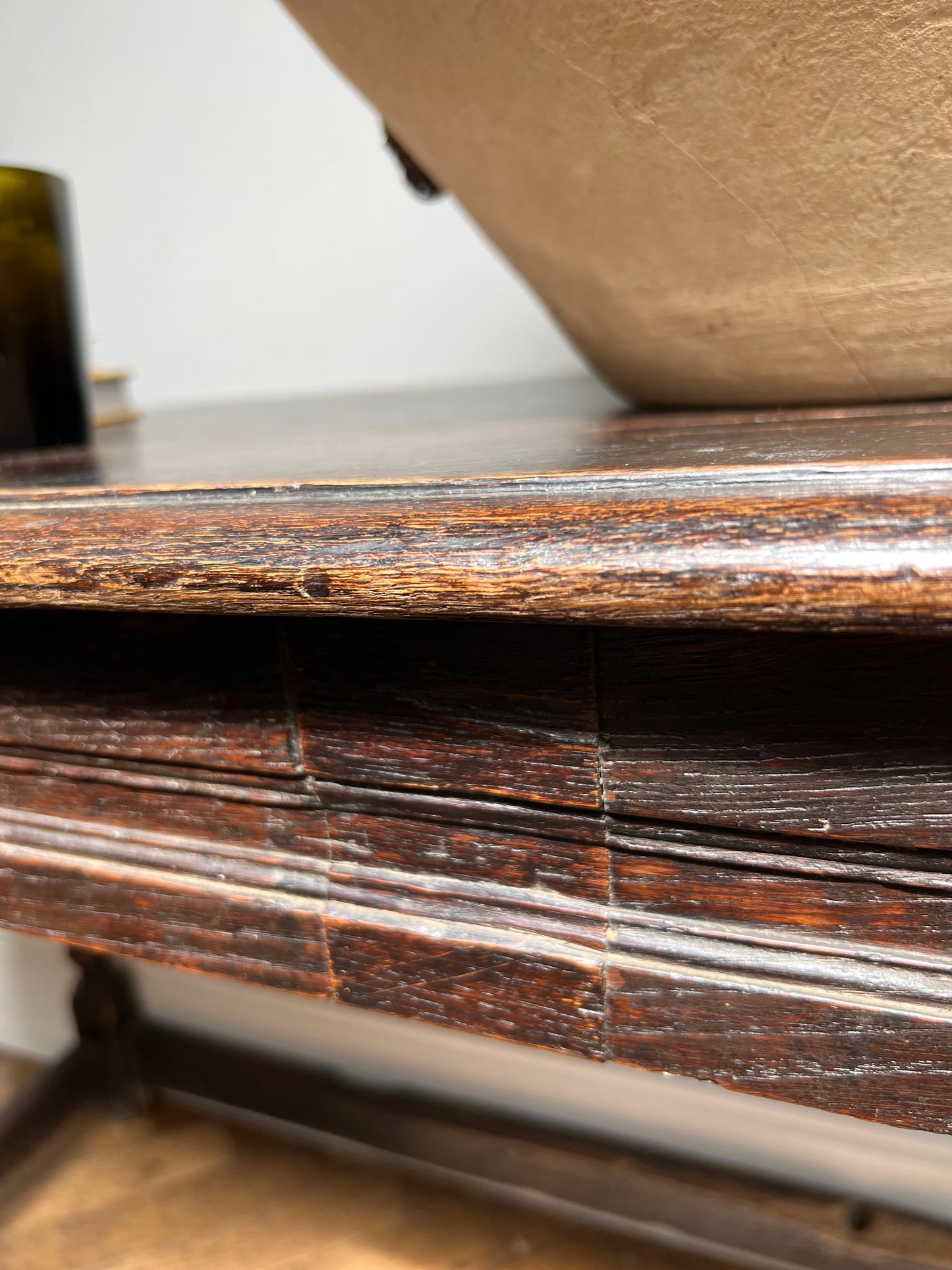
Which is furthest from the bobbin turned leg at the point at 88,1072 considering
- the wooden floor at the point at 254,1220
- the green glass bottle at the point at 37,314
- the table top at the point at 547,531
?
the table top at the point at 547,531

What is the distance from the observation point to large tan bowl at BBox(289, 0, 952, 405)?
234 mm

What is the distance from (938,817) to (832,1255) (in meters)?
0.52

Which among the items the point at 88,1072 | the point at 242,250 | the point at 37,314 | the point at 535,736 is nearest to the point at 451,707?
the point at 535,736

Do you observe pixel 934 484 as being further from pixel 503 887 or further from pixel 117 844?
pixel 117 844

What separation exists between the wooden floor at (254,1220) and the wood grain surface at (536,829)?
0.44 m

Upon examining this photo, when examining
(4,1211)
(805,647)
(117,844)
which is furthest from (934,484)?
(4,1211)

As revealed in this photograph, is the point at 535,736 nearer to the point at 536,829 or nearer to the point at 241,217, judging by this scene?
the point at 536,829

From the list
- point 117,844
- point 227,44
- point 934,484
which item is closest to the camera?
point 934,484

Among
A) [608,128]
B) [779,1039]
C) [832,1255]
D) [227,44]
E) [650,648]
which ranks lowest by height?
[832,1255]

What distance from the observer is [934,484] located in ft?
0.60

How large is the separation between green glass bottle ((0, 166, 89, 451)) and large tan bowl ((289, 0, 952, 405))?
215mm

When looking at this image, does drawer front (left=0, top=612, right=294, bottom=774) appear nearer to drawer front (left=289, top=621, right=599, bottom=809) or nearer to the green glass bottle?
drawer front (left=289, top=621, right=599, bottom=809)

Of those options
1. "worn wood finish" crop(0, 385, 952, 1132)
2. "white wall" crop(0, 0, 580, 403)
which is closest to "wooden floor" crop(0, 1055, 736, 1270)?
"worn wood finish" crop(0, 385, 952, 1132)

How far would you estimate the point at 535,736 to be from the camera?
0.25 metres
